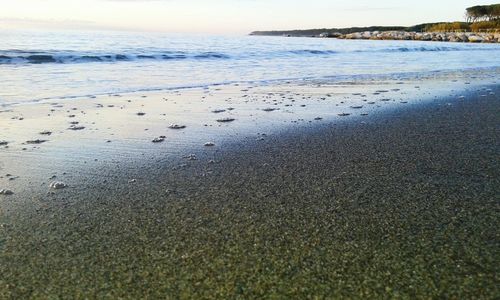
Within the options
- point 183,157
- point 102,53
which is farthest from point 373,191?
point 102,53

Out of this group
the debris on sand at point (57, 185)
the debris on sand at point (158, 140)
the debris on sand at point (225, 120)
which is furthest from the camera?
the debris on sand at point (225, 120)

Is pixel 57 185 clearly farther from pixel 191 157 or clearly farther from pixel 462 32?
pixel 462 32

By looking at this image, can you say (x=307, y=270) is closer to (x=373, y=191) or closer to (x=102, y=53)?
(x=373, y=191)

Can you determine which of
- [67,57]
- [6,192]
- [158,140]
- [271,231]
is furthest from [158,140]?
[67,57]

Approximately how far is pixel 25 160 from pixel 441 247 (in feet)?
10.4

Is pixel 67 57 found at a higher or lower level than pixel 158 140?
higher

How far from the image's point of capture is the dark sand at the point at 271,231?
1745 millimetres

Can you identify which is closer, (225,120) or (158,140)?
(158,140)

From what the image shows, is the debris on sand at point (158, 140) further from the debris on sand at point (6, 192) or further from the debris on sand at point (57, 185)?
the debris on sand at point (6, 192)

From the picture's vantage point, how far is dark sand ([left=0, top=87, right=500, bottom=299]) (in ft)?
5.73

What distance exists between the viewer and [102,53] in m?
18.0

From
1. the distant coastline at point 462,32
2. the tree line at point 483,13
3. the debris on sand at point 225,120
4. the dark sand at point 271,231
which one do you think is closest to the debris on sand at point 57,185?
the dark sand at point 271,231

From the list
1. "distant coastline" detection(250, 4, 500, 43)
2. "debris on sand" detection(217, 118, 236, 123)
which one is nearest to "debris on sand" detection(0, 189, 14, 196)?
"debris on sand" detection(217, 118, 236, 123)

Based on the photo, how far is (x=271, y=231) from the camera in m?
2.24
